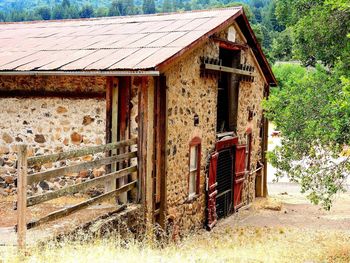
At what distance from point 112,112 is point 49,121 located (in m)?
1.58

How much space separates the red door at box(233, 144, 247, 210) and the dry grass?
170 cm

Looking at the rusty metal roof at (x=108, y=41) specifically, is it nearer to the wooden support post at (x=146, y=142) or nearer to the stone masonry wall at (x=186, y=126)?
the stone masonry wall at (x=186, y=126)

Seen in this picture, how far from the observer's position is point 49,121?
36.1ft

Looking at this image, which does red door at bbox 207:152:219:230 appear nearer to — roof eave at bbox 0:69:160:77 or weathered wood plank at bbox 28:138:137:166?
weathered wood plank at bbox 28:138:137:166

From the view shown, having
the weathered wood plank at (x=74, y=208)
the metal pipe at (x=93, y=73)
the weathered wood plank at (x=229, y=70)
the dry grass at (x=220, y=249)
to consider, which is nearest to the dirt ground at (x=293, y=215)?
the dry grass at (x=220, y=249)

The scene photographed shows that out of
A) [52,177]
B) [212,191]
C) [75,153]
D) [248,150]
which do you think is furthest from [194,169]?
[52,177]

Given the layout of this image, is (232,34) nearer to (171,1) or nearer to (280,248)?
(280,248)

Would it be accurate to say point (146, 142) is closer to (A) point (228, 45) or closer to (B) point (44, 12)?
(A) point (228, 45)

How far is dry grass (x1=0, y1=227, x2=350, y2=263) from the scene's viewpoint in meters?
6.91

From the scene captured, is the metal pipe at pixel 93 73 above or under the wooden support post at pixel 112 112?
above

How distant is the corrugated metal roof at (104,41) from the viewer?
9.92 m

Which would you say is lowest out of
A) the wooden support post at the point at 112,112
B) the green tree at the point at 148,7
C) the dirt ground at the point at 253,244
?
the dirt ground at the point at 253,244

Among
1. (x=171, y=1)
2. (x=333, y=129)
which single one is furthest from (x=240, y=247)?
(x=171, y=1)

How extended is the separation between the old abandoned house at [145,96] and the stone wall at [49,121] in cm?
2
